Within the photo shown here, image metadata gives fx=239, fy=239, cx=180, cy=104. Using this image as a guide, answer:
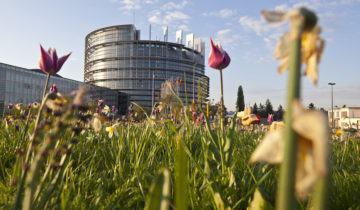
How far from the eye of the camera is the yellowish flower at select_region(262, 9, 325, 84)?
25 cm

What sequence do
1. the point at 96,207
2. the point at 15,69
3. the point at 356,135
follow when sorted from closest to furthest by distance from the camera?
the point at 96,207, the point at 356,135, the point at 15,69

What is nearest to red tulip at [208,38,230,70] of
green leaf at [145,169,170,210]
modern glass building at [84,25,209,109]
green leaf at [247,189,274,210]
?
green leaf at [247,189,274,210]

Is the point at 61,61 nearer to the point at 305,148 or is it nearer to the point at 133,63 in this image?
the point at 305,148

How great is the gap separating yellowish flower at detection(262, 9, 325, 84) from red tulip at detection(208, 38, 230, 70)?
1.05 meters

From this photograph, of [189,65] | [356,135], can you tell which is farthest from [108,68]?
[356,135]

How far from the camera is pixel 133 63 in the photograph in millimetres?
53969

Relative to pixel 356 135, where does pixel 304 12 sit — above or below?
above

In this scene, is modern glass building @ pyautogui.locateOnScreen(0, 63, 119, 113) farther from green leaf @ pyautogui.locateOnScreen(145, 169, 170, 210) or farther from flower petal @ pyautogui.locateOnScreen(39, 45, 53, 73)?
green leaf @ pyautogui.locateOnScreen(145, 169, 170, 210)

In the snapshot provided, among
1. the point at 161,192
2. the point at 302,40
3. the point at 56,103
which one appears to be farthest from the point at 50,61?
the point at 302,40

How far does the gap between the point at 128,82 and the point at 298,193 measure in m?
54.8

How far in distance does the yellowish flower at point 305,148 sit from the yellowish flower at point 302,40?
0.25ft

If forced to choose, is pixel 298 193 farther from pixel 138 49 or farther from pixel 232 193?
pixel 138 49

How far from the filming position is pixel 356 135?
3545mm

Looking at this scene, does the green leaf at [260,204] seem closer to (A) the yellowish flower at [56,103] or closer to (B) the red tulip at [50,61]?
(A) the yellowish flower at [56,103]
